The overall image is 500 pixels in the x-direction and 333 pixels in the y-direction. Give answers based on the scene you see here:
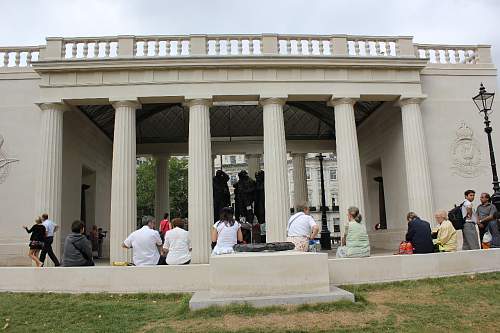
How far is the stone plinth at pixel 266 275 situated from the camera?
27.9 feet

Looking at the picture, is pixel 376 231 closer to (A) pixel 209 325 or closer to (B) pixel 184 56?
(B) pixel 184 56

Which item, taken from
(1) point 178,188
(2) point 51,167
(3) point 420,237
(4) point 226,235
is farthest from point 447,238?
(1) point 178,188

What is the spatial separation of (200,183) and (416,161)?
991cm

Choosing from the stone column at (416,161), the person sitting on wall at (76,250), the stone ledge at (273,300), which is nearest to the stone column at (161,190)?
the stone column at (416,161)

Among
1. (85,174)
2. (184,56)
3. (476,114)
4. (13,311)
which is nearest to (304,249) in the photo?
(13,311)

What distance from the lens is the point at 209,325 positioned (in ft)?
24.3

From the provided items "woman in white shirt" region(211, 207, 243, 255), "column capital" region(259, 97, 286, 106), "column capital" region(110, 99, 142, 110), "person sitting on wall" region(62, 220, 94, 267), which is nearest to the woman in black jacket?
"person sitting on wall" region(62, 220, 94, 267)

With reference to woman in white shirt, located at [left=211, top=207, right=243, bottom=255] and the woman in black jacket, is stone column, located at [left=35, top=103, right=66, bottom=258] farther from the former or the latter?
woman in white shirt, located at [left=211, top=207, right=243, bottom=255]

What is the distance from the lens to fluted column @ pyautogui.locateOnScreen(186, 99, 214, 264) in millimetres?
18641

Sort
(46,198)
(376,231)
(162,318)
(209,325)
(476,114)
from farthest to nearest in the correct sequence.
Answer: (376,231) < (476,114) < (46,198) < (162,318) < (209,325)

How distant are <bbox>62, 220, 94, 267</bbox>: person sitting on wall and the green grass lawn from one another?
1.13 meters

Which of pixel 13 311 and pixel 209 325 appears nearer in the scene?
pixel 209 325

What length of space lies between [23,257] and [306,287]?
14560 millimetres

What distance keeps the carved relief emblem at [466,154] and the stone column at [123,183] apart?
49.0ft
